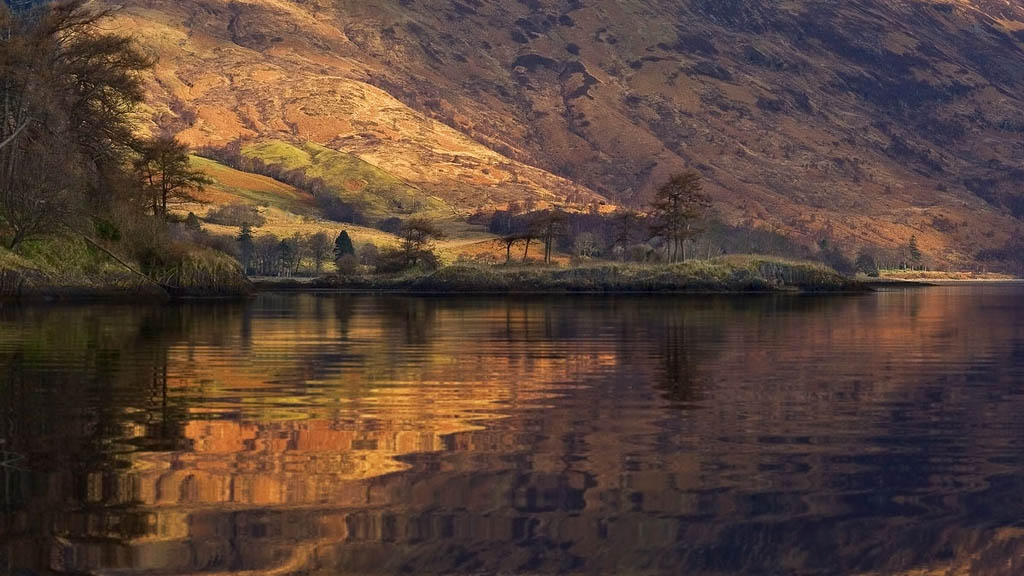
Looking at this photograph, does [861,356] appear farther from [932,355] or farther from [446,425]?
[446,425]

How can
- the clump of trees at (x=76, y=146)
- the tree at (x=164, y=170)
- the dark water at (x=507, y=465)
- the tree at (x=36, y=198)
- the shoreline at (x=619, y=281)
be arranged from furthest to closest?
the shoreline at (x=619, y=281) < the tree at (x=164, y=170) < the clump of trees at (x=76, y=146) < the tree at (x=36, y=198) < the dark water at (x=507, y=465)

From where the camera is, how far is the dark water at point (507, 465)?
38.7ft

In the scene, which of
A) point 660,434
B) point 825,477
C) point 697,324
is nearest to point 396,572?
point 825,477

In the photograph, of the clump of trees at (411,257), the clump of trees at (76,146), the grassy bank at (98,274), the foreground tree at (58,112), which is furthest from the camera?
the clump of trees at (411,257)

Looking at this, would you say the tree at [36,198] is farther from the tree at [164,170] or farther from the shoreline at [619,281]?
the shoreline at [619,281]

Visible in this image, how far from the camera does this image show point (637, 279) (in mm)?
139000

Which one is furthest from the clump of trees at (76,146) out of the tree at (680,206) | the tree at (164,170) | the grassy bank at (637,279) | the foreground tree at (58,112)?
the tree at (680,206)

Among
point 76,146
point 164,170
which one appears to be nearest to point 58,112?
point 76,146

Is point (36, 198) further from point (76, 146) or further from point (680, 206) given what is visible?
point (680, 206)

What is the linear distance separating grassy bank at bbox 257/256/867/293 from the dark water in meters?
104

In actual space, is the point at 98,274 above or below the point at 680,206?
below

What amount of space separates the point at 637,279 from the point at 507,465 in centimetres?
12376

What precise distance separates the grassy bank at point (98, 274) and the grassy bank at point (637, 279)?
48107 millimetres

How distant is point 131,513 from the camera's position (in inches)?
517
